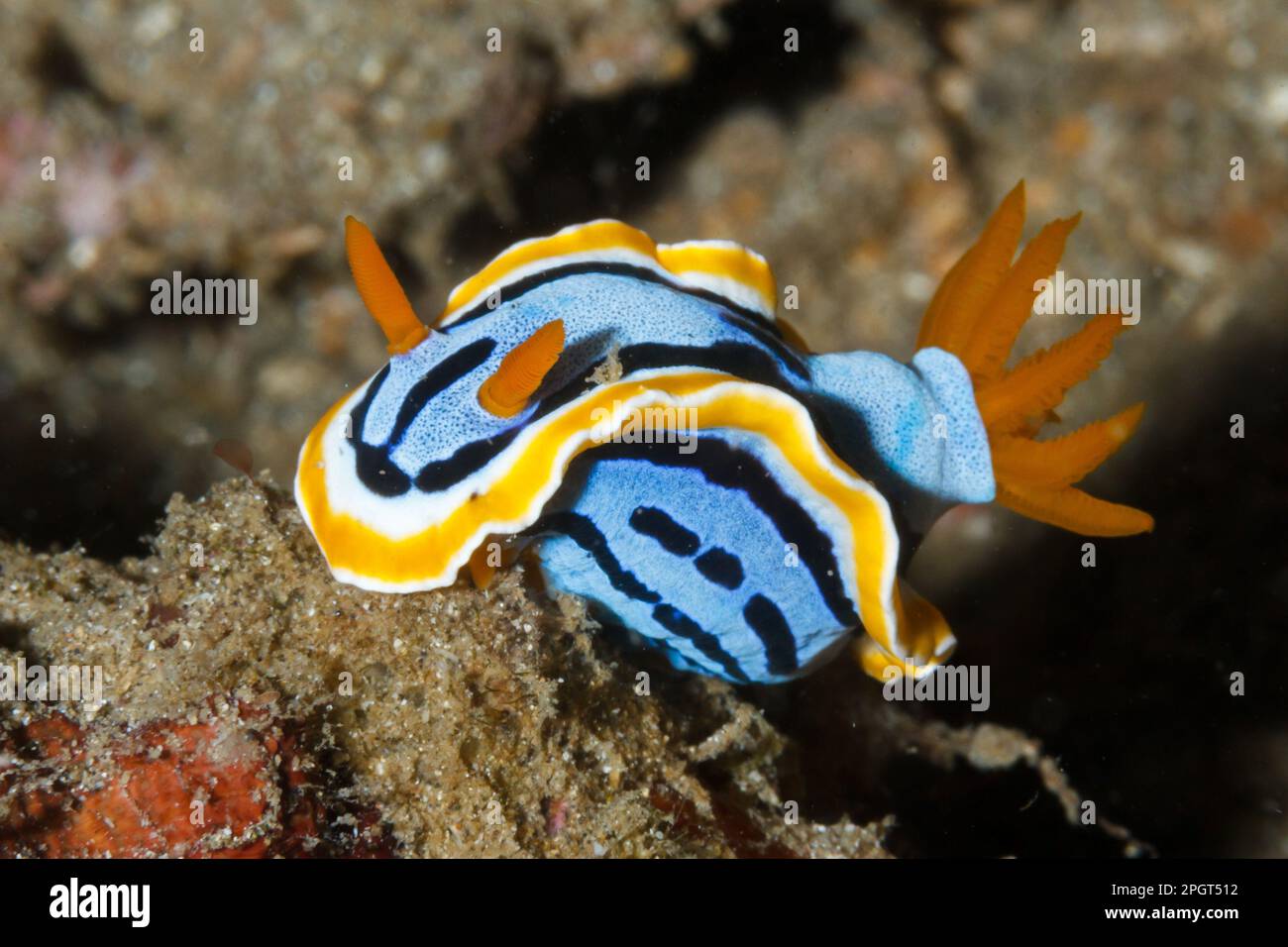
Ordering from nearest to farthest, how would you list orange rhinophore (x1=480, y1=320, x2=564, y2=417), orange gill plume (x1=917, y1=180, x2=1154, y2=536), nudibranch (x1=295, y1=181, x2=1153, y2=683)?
orange rhinophore (x1=480, y1=320, x2=564, y2=417)
nudibranch (x1=295, y1=181, x2=1153, y2=683)
orange gill plume (x1=917, y1=180, x2=1154, y2=536)

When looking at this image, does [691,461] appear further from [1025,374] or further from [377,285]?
[1025,374]

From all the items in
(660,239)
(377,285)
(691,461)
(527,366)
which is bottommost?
(691,461)

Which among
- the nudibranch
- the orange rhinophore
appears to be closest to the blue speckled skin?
the nudibranch

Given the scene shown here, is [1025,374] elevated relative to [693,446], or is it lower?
elevated

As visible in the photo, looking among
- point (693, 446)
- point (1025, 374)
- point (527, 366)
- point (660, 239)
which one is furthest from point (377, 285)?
point (660, 239)

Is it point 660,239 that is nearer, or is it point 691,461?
point 691,461

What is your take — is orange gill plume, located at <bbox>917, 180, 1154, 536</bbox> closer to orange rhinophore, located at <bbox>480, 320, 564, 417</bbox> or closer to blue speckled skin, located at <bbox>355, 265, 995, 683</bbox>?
blue speckled skin, located at <bbox>355, 265, 995, 683</bbox>
